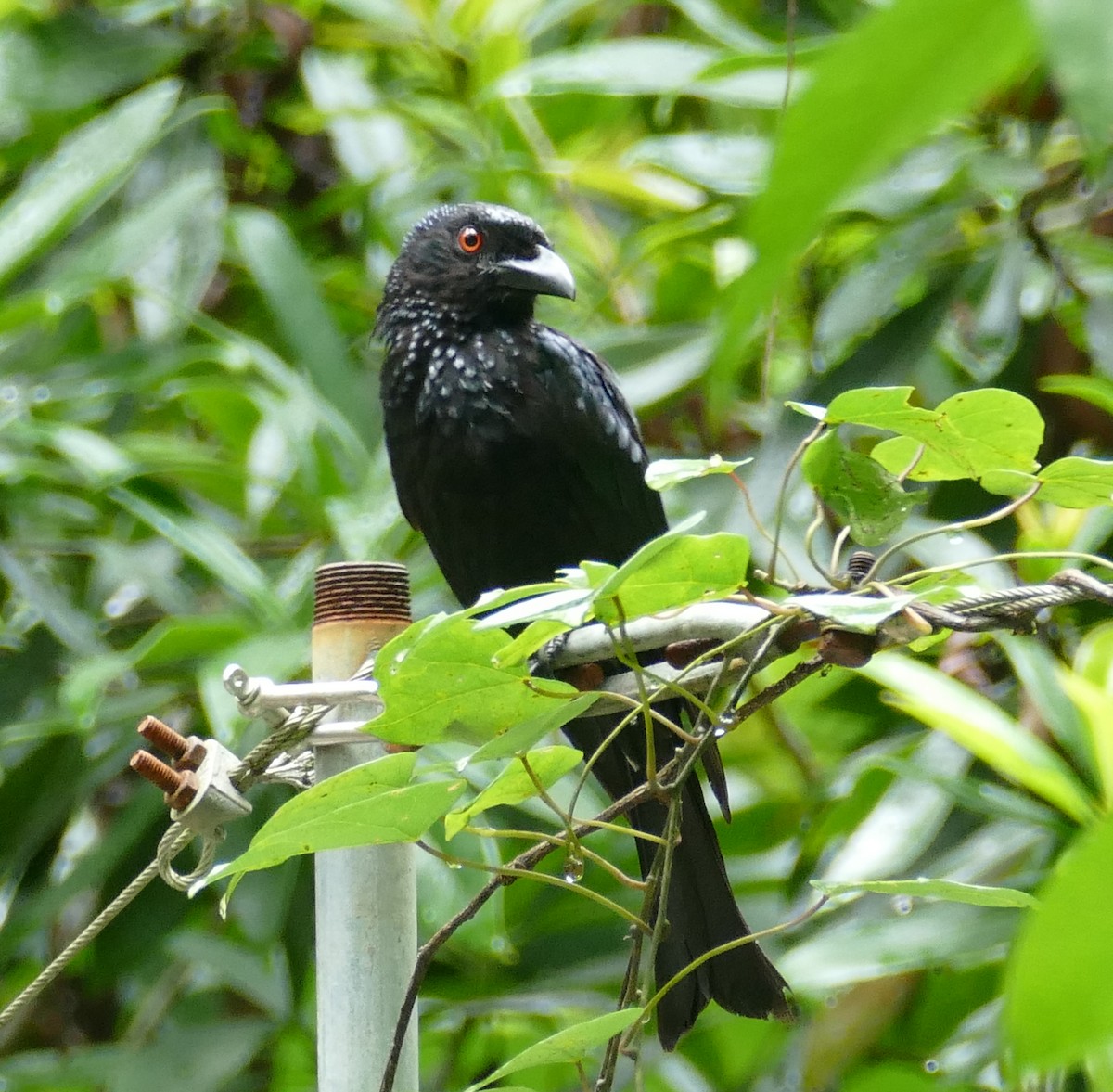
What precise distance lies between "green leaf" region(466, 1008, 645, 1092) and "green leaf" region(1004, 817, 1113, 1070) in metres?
0.76

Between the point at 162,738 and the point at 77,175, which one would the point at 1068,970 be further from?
the point at 77,175

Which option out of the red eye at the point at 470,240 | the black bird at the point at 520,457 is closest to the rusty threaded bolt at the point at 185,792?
the black bird at the point at 520,457

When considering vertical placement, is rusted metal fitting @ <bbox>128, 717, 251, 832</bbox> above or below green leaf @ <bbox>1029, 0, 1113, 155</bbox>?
below

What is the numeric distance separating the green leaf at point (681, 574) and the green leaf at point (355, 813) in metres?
0.20

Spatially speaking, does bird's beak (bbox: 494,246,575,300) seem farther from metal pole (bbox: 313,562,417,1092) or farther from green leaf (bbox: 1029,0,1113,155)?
green leaf (bbox: 1029,0,1113,155)

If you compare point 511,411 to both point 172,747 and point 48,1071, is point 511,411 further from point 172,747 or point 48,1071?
point 48,1071

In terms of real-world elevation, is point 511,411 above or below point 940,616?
below

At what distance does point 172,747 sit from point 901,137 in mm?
1255

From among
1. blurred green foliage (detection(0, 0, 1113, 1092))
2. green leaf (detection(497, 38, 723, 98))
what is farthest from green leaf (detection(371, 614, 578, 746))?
green leaf (detection(497, 38, 723, 98))

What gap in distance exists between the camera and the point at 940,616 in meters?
1.11

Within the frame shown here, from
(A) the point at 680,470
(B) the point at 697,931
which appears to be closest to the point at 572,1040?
(A) the point at 680,470

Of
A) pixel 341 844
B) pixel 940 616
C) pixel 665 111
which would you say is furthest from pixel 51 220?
pixel 940 616

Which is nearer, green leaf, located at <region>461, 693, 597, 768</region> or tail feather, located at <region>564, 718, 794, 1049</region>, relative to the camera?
green leaf, located at <region>461, 693, 597, 768</region>

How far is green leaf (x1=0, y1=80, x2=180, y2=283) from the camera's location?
2906 mm
